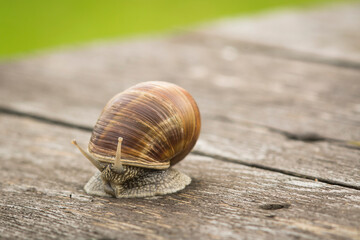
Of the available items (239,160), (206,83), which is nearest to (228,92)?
(206,83)

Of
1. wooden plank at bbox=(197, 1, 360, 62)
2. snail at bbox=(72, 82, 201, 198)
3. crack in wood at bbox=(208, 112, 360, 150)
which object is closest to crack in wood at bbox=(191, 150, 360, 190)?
snail at bbox=(72, 82, 201, 198)

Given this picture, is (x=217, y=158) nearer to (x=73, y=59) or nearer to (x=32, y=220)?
(x=32, y=220)

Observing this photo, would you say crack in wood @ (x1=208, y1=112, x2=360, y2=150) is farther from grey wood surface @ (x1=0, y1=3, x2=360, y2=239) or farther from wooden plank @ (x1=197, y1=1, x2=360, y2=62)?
wooden plank @ (x1=197, y1=1, x2=360, y2=62)

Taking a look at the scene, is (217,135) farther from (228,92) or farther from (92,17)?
(92,17)

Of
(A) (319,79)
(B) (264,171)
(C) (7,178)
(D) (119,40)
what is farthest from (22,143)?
(D) (119,40)

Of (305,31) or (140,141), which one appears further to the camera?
(305,31)


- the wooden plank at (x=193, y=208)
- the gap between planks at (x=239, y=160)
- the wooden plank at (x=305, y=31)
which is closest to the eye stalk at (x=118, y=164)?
the wooden plank at (x=193, y=208)
